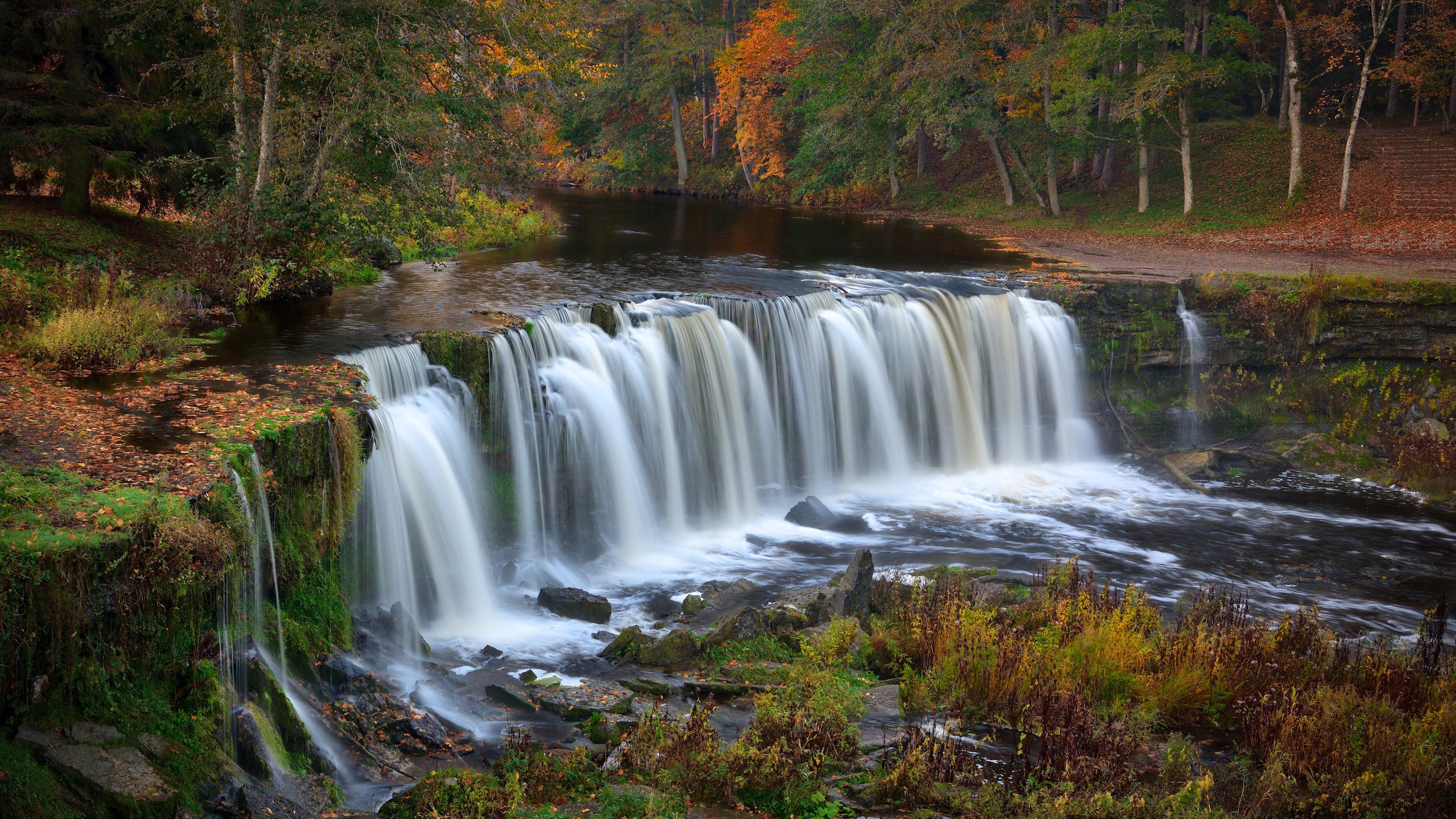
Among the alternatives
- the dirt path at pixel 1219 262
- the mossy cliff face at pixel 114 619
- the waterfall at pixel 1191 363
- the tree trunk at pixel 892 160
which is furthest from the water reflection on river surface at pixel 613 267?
the mossy cliff face at pixel 114 619

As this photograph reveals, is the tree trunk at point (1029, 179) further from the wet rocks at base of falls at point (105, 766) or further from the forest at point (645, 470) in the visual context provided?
the wet rocks at base of falls at point (105, 766)

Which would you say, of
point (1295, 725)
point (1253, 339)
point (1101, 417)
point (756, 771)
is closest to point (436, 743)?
point (756, 771)

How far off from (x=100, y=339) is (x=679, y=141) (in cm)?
4050

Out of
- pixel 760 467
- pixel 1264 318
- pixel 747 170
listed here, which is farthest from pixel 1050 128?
pixel 760 467

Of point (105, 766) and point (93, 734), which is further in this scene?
point (93, 734)

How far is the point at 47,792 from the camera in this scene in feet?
15.8

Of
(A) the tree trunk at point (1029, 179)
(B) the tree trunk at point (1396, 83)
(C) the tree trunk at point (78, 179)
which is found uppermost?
(B) the tree trunk at point (1396, 83)

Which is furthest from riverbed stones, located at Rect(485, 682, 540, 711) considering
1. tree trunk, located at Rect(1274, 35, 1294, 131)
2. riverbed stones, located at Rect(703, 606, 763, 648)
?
tree trunk, located at Rect(1274, 35, 1294, 131)

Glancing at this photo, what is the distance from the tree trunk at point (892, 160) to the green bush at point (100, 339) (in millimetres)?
30379

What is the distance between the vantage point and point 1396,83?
35438 mm

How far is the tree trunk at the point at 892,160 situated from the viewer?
37.2 m

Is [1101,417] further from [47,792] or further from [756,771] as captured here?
[47,792]

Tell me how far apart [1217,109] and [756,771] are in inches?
1383

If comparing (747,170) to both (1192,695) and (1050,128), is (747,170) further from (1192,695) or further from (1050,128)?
(1192,695)
